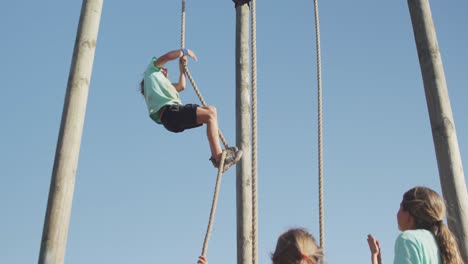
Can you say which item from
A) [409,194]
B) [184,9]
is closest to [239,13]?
[184,9]

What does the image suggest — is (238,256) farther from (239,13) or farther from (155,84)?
(239,13)

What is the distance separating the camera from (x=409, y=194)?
261 cm

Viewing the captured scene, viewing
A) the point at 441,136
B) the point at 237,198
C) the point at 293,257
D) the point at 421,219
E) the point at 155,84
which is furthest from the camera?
the point at 237,198

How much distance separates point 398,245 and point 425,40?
2516 mm

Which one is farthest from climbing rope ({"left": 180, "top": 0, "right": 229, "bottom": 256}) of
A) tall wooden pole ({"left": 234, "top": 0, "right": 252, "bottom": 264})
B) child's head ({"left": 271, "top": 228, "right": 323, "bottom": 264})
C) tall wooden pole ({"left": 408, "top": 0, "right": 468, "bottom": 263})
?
tall wooden pole ({"left": 408, "top": 0, "right": 468, "bottom": 263})

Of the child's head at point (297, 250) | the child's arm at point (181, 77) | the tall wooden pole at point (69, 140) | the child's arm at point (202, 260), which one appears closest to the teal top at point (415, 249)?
the child's head at point (297, 250)

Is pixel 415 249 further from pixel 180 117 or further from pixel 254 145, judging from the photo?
pixel 180 117

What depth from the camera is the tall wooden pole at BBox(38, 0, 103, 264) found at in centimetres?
414

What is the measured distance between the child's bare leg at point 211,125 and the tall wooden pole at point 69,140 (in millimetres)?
960

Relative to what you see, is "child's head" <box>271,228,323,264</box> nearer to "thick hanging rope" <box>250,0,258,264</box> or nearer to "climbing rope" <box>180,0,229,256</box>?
"climbing rope" <box>180,0,229,256</box>

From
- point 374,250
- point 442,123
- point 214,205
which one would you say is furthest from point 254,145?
point 374,250

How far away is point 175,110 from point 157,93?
0.80 feet

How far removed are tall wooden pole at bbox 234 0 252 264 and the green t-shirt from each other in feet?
2.86

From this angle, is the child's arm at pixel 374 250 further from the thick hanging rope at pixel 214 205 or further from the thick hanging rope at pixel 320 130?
the thick hanging rope at pixel 320 130
